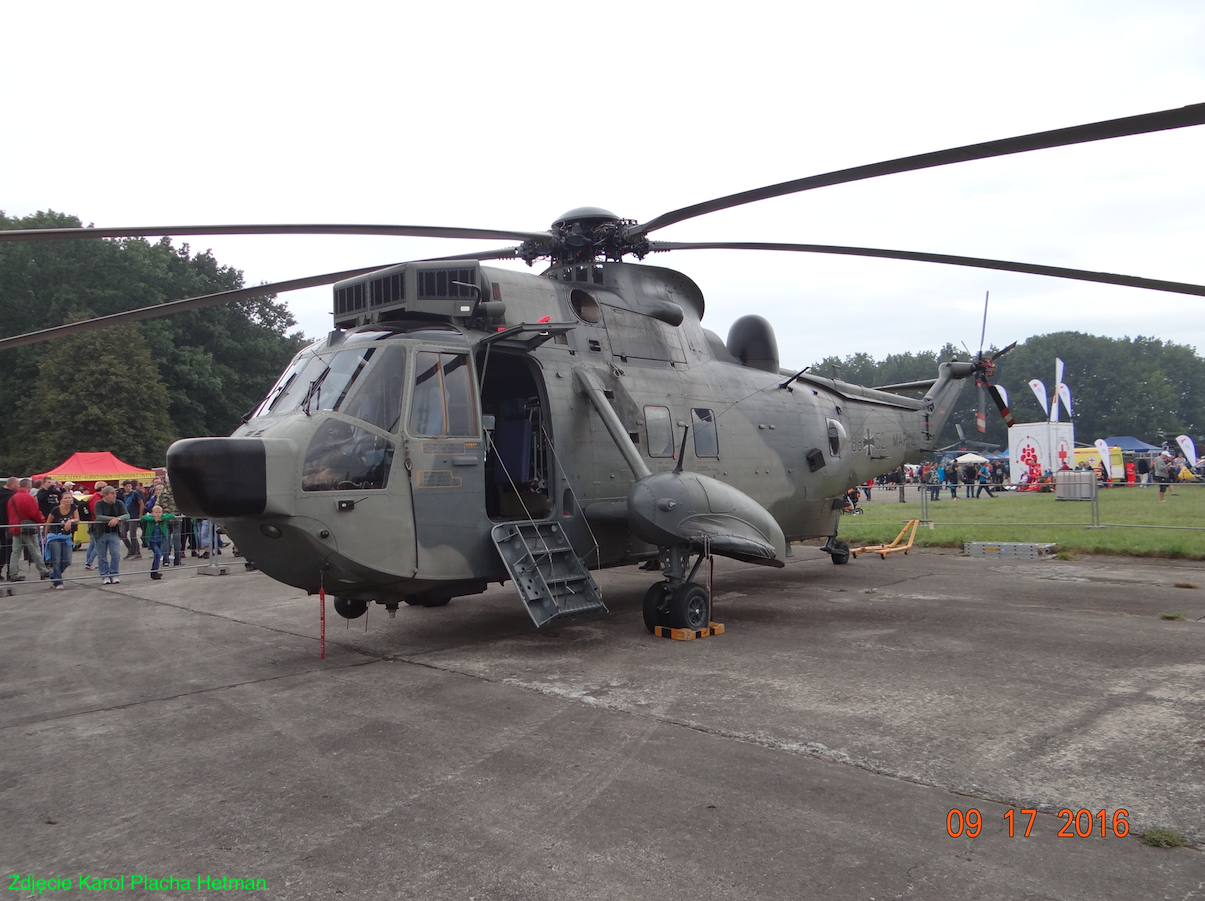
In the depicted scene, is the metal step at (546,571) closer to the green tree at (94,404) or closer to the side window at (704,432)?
the side window at (704,432)

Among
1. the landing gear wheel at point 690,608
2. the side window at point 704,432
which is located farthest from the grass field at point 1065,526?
the landing gear wheel at point 690,608

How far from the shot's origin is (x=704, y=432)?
1002cm

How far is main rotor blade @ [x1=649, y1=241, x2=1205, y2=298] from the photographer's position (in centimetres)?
697

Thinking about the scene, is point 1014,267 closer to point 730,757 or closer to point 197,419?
point 730,757

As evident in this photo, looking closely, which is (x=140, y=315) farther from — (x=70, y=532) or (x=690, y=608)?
(x=70, y=532)

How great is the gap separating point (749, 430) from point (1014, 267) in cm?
392

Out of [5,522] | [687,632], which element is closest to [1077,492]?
[687,632]

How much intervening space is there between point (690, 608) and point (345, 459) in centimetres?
371

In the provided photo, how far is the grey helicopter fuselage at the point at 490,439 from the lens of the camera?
6641mm

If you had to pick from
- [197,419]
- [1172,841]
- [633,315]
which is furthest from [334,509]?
[197,419]

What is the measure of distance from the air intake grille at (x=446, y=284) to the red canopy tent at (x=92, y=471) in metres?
22.5

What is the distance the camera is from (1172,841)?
137 inches

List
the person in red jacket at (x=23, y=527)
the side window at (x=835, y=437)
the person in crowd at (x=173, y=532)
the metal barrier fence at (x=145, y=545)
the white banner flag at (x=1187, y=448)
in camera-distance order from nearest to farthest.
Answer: the side window at (x=835, y=437), the person in red jacket at (x=23, y=527), the metal barrier fence at (x=145, y=545), the person in crowd at (x=173, y=532), the white banner flag at (x=1187, y=448)

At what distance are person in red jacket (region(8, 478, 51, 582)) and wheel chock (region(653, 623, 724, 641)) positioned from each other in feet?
38.0
